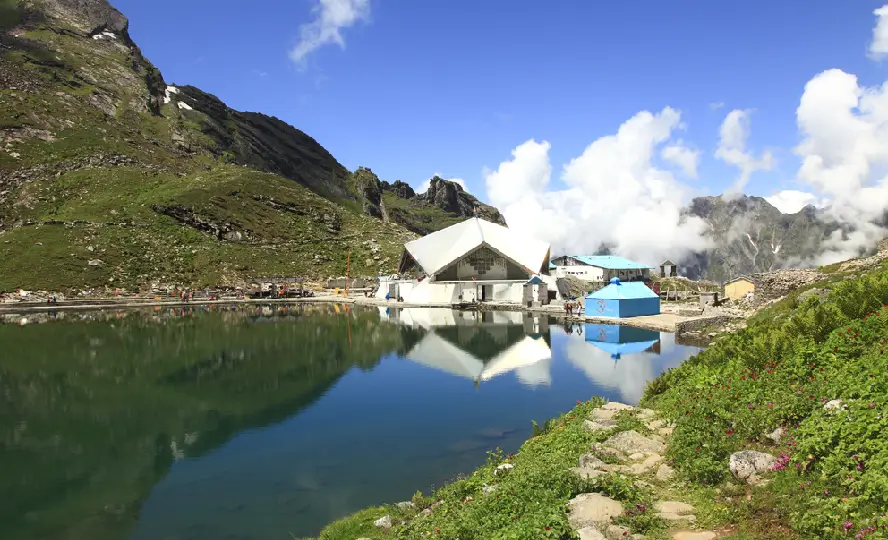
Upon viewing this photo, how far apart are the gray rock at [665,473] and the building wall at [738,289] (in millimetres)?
48393

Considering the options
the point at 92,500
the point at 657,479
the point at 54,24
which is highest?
the point at 54,24

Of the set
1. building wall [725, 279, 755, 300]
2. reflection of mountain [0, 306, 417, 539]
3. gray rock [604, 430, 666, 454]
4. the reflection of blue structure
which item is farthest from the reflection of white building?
gray rock [604, 430, 666, 454]

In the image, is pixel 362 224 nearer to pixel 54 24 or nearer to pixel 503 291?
pixel 503 291

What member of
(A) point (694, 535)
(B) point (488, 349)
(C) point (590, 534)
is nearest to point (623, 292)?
(B) point (488, 349)

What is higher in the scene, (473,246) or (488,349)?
(473,246)

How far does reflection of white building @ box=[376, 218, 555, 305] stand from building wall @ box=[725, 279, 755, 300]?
1905 cm

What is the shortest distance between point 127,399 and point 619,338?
94.3 feet

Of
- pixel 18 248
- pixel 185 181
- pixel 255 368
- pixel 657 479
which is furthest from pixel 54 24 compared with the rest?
pixel 657 479

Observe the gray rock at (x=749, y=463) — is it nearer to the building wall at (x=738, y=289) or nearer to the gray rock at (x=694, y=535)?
the gray rock at (x=694, y=535)

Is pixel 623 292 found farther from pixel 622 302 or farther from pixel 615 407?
pixel 615 407

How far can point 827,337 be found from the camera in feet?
37.0

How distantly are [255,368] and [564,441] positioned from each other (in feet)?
68.9

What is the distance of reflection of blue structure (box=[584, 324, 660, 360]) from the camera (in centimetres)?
3016

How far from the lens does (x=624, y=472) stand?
8.52 m
